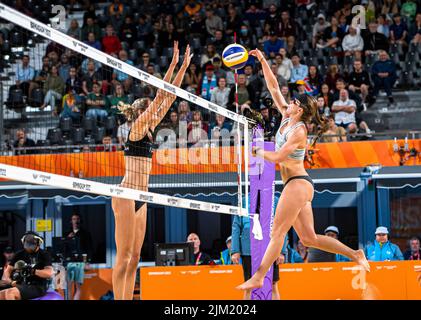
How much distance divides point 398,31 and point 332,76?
7.29 feet

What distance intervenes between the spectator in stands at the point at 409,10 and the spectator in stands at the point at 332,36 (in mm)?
1467

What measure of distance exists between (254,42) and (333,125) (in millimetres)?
4154

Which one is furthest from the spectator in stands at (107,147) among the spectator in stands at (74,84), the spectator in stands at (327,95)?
the spectator in stands at (327,95)

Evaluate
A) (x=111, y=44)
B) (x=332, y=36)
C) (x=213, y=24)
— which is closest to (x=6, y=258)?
(x=111, y=44)

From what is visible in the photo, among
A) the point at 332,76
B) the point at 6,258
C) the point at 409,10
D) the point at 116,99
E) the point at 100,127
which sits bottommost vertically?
the point at 6,258

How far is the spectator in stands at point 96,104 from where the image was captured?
1502cm

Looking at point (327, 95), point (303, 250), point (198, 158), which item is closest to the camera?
point (198, 158)

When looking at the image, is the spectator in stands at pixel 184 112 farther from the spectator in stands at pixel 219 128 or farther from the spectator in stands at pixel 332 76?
the spectator in stands at pixel 332 76

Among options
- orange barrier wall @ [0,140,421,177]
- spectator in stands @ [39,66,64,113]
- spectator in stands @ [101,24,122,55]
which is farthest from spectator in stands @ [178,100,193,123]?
spectator in stands @ [101,24,122,55]

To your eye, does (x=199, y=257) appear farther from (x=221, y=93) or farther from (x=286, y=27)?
(x=286, y=27)

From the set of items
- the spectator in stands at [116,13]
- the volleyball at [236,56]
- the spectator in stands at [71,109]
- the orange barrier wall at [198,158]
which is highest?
the spectator in stands at [116,13]

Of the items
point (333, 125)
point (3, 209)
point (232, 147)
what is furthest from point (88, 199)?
point (333, 125)

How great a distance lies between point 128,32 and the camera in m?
18.4

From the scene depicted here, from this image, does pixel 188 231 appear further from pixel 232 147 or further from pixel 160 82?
pixel 160 82
